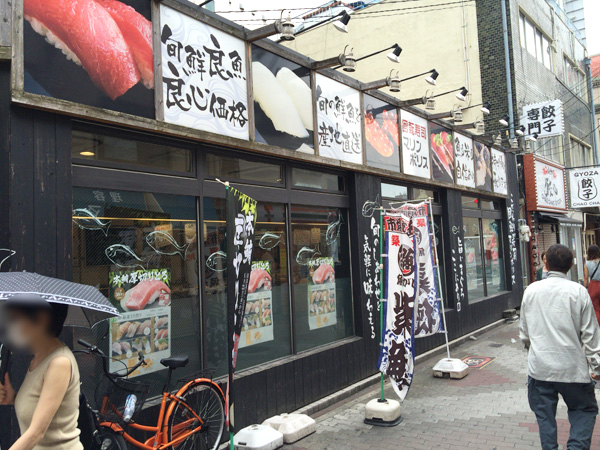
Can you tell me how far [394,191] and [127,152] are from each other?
224 inches

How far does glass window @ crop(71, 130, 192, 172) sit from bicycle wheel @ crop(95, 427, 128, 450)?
2.42 meters

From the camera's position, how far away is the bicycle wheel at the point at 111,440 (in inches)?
155

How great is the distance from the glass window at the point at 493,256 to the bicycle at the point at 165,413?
991cm

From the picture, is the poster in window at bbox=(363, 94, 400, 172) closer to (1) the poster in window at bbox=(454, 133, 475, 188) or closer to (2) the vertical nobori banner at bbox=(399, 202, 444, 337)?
(2) the vertical nobori banner at bbox=(399, 202, 444, 337)

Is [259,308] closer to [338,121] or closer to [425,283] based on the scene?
[425,283]

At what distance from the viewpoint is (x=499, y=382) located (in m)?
7.51

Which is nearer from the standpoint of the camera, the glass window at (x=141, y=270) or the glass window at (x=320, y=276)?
the glass window at (x=141, y=270)

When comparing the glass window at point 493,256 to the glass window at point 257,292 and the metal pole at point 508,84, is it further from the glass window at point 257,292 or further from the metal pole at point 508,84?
the glass window at point 257,292

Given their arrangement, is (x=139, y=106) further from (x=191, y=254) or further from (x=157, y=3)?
(x=191, y=254)

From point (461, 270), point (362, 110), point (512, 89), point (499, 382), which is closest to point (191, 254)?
point (362, 110)

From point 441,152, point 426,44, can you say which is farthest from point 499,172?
point 426,44

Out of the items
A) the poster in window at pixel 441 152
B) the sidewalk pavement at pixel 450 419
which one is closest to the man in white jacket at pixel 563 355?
the sidewalk pavement at pixel 450 419

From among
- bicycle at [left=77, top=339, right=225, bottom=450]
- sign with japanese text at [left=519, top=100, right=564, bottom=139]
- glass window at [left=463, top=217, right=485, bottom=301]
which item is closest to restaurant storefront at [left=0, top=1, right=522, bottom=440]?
bicycle at [left=77, top=339, right=225, bottom=450]

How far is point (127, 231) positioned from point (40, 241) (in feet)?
3.12
